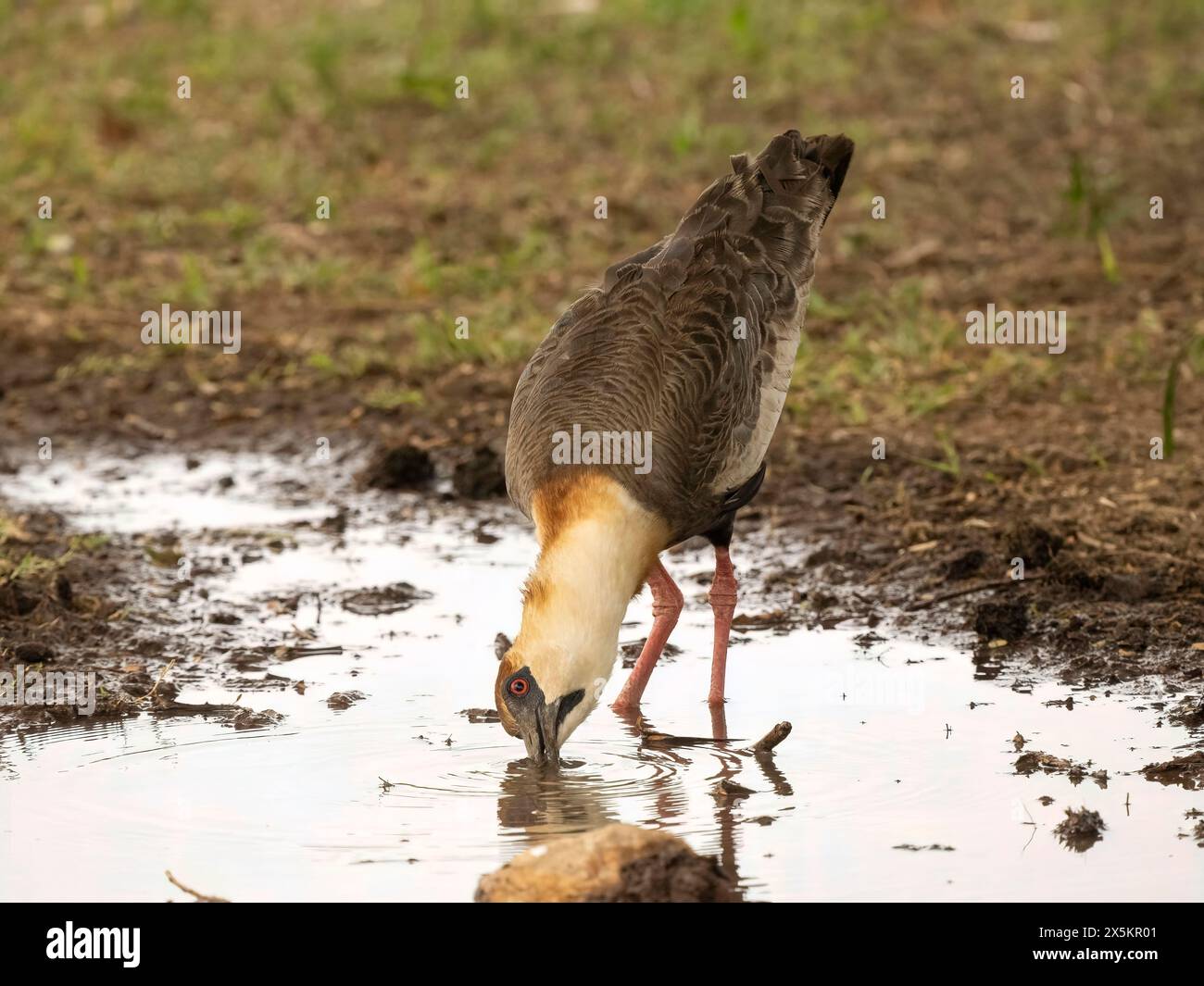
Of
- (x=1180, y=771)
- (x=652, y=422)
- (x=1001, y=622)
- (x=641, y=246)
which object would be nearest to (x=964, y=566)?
(x=1001, y=622)

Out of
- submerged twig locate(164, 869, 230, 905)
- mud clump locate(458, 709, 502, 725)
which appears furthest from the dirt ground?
submerged twig locate(164, 869, 230, 905)

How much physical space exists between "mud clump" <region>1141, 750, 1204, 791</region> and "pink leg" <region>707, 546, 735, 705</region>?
1.59 metres

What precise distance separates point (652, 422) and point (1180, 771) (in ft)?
6.79

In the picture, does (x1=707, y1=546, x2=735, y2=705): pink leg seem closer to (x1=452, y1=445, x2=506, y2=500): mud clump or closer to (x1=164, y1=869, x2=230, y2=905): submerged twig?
(x1=452, y1=445, x2=506, y2=500): mud clump

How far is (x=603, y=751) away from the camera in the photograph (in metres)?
6.20

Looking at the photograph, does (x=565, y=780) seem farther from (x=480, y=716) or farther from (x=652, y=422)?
(x=652, y=422)

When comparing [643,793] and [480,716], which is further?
[480,716]

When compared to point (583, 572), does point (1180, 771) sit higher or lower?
lower

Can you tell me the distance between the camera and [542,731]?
566 centimetres

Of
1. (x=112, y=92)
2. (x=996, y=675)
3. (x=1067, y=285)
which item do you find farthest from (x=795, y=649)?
(x=112, y=92)

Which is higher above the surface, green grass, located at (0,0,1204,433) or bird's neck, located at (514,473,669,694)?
green grass, located at (0,0,1204,433)

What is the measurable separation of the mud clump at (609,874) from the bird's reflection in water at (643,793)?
546mm

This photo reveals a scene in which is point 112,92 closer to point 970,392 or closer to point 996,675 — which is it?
point 970,392

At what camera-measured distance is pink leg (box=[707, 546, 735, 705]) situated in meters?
6.71
